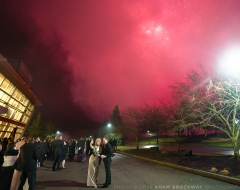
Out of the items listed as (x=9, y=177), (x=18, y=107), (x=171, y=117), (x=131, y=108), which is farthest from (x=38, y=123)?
(x=9, y=177)

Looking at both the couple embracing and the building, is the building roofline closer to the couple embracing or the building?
the building

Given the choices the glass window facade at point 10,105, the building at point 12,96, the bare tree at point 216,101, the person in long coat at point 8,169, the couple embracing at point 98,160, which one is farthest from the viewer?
the glass window facade at point 10,105

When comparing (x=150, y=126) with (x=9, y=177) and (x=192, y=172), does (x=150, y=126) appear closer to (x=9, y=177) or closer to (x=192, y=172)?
(x=192, y=172)

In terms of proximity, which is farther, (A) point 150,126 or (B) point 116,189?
(A) point 150,126

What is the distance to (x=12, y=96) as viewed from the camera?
77.7 ft

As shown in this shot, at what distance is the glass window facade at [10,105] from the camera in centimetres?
2097

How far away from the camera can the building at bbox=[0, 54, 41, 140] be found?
19.5 metres

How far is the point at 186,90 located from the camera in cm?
1239

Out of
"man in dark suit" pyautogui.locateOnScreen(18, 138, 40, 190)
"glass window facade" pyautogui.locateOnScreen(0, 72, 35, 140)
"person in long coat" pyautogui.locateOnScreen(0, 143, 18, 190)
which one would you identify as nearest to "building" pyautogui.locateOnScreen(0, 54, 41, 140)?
"glass window facade" pyautogui.locateOnScreen(0, 72, 35, 140)

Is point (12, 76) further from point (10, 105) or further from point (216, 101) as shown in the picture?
point (216, 101)

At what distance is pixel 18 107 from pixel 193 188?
92.4ft

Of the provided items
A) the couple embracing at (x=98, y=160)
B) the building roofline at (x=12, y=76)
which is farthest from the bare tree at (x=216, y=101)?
the building roofline at (x=12, y=76)

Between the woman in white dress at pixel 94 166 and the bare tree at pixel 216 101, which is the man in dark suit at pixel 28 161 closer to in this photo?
the woman in white dress at pixel 94 166

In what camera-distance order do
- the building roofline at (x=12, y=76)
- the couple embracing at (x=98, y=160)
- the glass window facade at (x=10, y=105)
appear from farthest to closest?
the glass window facade at (x=10, y=105) < the building roofline at (x=12, y=76) < the couple embracing at (x=98, y=160)
